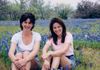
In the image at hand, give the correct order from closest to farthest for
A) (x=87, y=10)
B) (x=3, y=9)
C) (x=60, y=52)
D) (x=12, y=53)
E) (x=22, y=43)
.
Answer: (x=60, y=52) → (x=12, y=53) → (x=22, y=43) → (x=87, y=10) → (x=3, y=9)

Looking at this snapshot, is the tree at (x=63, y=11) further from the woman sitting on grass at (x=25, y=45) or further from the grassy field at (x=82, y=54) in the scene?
the woman sitting on grass at (x=25, y=45)

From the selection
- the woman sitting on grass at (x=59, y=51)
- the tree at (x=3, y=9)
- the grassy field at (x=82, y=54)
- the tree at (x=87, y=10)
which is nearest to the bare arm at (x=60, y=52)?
the woman sitting on grass at (x=59, y=51)

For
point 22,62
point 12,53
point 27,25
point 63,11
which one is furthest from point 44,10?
point 22,62

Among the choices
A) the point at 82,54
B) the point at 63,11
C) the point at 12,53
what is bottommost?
the point at 82,54

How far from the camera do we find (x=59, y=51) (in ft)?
7.84

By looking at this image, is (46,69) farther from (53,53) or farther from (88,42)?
(88,42)

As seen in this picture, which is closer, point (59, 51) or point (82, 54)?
point (59, 51)

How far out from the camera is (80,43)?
3.39 meters

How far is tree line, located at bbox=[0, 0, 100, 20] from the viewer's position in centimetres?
342

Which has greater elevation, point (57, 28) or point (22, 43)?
point (57, 28)

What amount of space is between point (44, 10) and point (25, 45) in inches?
39.1

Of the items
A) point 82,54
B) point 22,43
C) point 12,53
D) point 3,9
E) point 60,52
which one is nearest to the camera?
point 60,52

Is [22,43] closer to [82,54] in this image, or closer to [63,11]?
[82,54]

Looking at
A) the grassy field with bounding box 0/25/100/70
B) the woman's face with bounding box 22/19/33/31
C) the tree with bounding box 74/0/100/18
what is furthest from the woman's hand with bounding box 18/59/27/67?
the tree with bounding box 74/0/100/18
